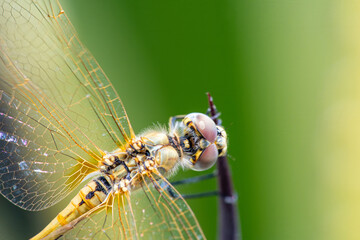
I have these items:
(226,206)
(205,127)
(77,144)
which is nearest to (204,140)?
(205,127)

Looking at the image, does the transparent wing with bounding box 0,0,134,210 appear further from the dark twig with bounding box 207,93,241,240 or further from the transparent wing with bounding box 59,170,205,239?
the dark twig with bounding box 207,93,241,240

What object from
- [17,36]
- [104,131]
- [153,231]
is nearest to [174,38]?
[104,131]

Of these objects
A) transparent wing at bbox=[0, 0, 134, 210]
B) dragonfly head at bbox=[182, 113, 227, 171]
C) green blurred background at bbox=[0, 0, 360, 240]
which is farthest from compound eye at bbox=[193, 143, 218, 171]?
transparent wing at bbox=[0, 0, 134, 210]

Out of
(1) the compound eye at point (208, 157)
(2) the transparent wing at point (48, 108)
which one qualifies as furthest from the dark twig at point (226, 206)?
(2) the transparent wing at point (48, 108)

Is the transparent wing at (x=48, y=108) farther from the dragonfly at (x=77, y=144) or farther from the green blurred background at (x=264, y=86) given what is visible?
the green blurred background at (x=264, y=86)

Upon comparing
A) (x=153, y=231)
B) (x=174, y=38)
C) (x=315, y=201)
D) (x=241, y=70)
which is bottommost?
(x=315, y=201)

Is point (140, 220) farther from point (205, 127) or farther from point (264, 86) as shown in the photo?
point (264, 86)

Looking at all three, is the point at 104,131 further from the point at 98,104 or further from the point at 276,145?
the point at 276,145
